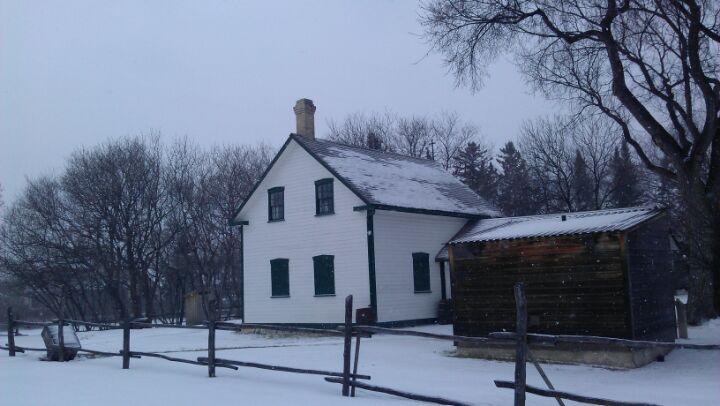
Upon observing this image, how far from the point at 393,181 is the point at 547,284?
1149cm

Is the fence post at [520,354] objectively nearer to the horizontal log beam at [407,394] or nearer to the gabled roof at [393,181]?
the horizontal log beam at [407,394]

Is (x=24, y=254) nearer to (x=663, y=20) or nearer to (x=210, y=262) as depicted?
(x=210, y=262)

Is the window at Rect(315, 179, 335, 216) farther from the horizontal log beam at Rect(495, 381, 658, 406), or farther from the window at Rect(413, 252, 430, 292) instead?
the horizontal log beam at Rect(495, 381, 658, 406)

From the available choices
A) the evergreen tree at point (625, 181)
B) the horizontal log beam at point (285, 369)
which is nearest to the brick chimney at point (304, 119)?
the horizontal log beam at point (285, 369)

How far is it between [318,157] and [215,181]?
2232cm

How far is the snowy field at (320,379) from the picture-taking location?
10.3m

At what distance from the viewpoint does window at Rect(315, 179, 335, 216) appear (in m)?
23.8

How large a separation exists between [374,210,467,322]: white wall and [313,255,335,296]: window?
191 cm

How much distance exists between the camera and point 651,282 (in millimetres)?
15203

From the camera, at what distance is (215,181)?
44.6 meters

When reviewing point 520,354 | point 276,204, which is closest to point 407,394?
point 520,354

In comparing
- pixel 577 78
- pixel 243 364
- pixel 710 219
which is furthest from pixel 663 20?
pixel 243 364

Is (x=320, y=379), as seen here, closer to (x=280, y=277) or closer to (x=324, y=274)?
(x=324, y=274)

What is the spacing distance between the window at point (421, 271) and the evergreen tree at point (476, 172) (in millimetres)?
26901
